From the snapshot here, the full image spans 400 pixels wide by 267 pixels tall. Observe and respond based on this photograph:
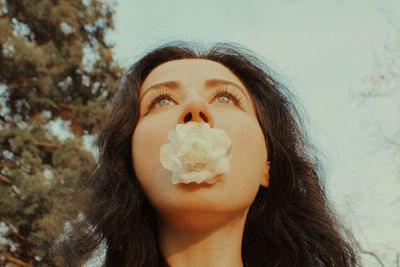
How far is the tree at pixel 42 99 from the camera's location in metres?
6.19

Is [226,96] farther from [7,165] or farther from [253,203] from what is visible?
[7,165]

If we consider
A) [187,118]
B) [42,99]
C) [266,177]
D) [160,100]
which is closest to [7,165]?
[42,99]

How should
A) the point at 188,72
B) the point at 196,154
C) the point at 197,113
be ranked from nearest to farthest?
the point at 196,154 → the point at 197,113 → the point at 188,72

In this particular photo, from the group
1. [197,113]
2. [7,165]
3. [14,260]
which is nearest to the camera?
[197,113]

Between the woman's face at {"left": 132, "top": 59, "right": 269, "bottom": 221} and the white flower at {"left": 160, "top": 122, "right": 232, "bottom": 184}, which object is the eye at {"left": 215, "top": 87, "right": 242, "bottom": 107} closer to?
the woman's face at {"left": 132, "top": 59, "right": 269, "bottom": 221}

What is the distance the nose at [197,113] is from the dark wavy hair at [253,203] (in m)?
0.40

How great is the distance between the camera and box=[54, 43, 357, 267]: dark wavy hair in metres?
1.71

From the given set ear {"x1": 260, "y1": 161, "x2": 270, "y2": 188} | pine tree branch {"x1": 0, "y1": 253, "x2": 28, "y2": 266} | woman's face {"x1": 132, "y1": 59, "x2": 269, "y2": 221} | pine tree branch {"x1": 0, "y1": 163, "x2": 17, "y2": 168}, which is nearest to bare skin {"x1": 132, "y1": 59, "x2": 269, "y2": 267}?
woman's face {"x1": 132, "y1": 59, "x2": 269, "y2": 221}

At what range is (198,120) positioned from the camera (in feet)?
4.71

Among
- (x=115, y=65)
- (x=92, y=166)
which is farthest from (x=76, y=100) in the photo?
(x=92, y=166)

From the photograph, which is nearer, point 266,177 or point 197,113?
point 197,113

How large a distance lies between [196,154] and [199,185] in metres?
0.14

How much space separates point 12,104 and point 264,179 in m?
6.73

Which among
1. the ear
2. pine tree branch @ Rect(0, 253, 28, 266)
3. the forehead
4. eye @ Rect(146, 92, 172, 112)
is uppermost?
the forehead
